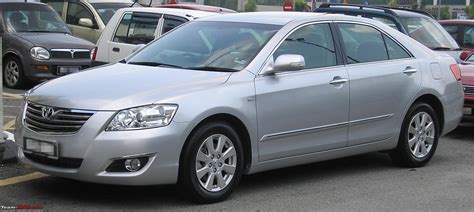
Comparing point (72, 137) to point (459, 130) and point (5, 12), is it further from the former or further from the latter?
point (5, 12)

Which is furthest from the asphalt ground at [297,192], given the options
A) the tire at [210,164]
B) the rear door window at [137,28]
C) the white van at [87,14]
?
the white van at [87,14]

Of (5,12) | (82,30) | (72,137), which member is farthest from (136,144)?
(82,30)

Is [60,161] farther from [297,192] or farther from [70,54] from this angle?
[70,54]

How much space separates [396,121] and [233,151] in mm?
2114

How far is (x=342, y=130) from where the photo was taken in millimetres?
6355

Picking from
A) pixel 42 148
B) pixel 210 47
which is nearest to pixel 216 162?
pixel 210 47

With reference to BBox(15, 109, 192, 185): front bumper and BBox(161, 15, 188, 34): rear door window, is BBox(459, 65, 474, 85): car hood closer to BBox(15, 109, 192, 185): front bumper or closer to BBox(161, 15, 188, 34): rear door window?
BBox(161, 15, 188, 34): rear door window

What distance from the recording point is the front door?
576 centimetres

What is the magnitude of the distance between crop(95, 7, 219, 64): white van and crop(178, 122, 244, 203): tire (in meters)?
4.90

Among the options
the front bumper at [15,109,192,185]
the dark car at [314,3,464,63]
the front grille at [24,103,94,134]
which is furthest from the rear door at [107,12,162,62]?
the front bumper at [15,109,192,185]

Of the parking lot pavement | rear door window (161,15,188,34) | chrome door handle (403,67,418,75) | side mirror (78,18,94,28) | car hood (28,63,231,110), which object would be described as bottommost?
the parking lot pavement

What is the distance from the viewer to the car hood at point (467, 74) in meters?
9.31

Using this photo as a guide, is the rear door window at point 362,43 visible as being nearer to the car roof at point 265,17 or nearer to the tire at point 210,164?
the car roof at point 265,17

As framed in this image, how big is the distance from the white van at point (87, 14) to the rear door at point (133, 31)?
Answer: 4.31m
